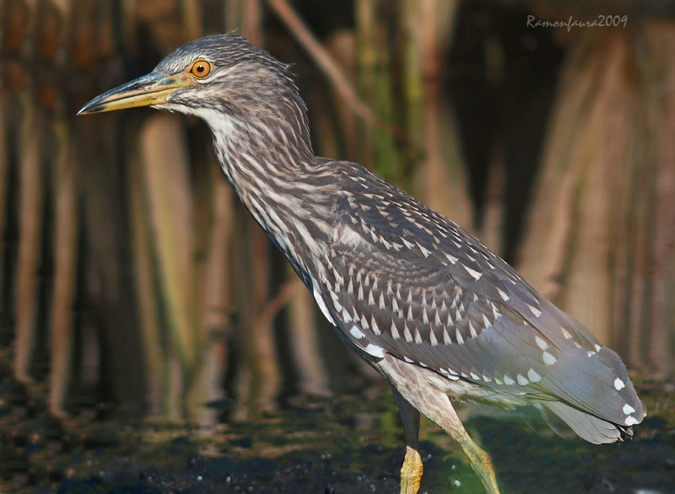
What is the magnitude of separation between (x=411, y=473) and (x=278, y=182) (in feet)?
5.52

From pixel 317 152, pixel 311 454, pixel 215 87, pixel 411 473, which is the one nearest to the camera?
pixel 215 87

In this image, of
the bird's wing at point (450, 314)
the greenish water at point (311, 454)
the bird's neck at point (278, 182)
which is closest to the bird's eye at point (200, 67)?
the bird's neck at point (278, 182)

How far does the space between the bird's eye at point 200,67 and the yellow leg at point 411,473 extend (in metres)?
2.24

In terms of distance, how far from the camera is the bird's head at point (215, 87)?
18.2 feet

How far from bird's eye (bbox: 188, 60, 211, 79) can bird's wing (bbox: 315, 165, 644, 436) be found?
0.96 metres

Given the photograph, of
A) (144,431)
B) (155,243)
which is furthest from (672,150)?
(144,431)

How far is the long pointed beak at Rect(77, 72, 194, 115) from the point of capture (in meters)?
5.56

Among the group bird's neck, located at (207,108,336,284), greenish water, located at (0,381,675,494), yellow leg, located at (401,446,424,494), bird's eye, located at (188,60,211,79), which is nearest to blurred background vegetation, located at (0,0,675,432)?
greenish water, located at (0,381,675,494)

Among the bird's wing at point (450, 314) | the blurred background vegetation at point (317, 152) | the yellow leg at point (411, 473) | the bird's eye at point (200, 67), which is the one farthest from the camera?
the blurred background vegetation at point (317, 152)

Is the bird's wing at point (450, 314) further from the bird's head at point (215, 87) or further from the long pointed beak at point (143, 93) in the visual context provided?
the long pointed beak at point (143, 93)

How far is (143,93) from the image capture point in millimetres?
5605

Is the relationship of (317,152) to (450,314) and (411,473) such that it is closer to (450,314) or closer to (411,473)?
(411,473)

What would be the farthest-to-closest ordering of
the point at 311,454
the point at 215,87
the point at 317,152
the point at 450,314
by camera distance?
the point at 317,152 < the point at 311,454 < the point at 215,87 < the point at 450,314

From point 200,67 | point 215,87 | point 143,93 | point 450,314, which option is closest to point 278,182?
point 215,87
